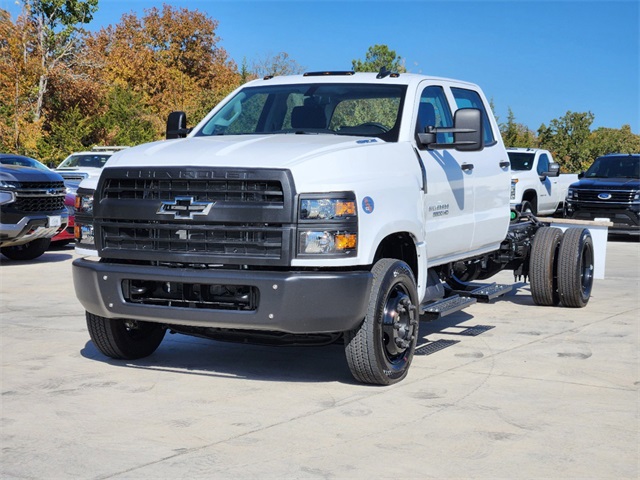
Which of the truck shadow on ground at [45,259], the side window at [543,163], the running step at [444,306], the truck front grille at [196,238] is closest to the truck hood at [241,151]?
the truck front grille at [196,238]

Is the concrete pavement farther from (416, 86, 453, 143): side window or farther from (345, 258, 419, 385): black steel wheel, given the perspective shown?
(416, 86, 453, 143): side window

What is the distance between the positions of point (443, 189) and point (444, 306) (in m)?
0.88

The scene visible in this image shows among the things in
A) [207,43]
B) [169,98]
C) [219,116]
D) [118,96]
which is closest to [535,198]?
[219,116]

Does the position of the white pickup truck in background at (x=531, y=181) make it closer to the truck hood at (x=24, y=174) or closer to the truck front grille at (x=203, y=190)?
the truck hood at (x=24, y=174)

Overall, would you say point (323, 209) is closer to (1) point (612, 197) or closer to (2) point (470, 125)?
(2) point (470, 125)

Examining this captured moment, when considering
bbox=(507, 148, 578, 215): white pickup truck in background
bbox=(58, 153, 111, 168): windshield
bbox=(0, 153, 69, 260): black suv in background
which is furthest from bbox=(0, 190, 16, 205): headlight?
bbox=(507, 148, 578, 215): white pickup truck in background

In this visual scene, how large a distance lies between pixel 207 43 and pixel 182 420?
5385cm

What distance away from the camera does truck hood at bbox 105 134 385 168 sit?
6.08 meters

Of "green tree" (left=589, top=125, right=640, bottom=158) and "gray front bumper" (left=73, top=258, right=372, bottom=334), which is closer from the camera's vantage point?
"gray front bumper" (left=73, top=258, right=372, bottom=334)

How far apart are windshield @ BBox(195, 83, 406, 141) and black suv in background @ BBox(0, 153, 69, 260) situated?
601 centimetres

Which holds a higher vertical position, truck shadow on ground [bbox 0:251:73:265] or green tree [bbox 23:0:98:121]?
green tree [bbox 23:0:98:121]

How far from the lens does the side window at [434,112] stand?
24.8 feet

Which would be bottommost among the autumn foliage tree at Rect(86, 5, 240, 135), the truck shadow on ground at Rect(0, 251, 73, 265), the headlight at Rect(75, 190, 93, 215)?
the truck shadow on ground at Rect(0, 251, 73, 265)

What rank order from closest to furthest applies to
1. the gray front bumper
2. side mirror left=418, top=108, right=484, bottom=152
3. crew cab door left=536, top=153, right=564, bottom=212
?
the gray front bumper, side mirror left=418, top=108, right=484, bottom=152, crew cab door left=536, top=153, right=564, bottom=212
